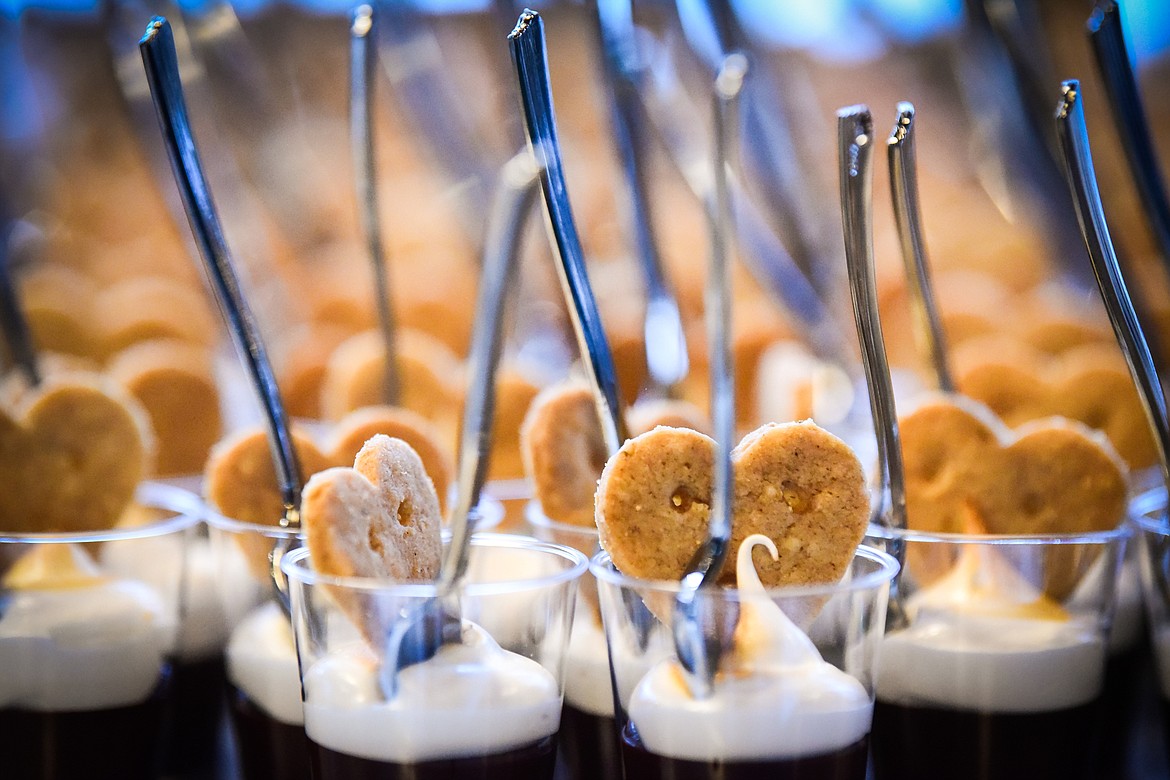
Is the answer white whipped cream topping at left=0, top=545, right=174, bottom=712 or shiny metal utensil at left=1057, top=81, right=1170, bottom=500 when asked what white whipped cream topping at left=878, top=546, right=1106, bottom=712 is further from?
white whipped cream topping at left=0, top=545, right=174, bottom=712

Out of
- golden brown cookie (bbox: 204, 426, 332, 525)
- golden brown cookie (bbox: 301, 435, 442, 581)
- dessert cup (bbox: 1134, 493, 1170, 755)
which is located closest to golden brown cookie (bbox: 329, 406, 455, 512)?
golden brown cookie (bbox: 204, 426, 332, 525)

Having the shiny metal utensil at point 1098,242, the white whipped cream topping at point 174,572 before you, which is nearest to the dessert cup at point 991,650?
the shiny metal utensil at point 1098,242

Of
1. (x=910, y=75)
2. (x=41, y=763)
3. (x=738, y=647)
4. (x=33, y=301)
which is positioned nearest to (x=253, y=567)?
(x=41, y=763)

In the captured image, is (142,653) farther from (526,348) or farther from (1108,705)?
(526,348)

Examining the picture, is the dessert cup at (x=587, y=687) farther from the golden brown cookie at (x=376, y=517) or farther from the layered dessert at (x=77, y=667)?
the layered dessert at (x=77, y=667)

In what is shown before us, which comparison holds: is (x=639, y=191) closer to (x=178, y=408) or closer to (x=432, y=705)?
(x=178, y=408)

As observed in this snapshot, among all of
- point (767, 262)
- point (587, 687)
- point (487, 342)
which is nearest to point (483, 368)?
point (487, 342)

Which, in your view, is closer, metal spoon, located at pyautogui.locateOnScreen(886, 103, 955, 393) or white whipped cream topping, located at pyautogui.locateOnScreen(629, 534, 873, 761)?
white whipped cream topping, located at pyautogui.locateOnScreen(629, 534, 873, 761)
